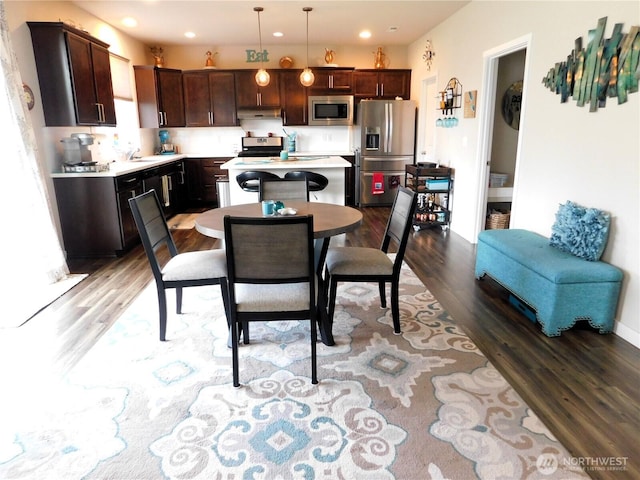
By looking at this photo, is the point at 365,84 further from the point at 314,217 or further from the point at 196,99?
the point at 314,217

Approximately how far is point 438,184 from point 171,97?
451cm

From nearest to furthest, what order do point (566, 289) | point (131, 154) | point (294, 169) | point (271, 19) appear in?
point (566, 289), point (294, 169), point (271, 19), point (131, 154)

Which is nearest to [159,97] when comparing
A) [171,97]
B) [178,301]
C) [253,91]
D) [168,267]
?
[171,97]

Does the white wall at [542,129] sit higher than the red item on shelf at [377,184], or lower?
higher

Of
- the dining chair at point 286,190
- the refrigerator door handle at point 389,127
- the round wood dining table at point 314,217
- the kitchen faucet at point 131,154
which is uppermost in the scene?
the refrigerator door handle at point 389,127

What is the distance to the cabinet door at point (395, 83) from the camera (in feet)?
23.1

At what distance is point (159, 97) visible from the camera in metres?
6.66

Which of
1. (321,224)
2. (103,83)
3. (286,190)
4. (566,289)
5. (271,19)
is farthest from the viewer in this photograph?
(271,19)

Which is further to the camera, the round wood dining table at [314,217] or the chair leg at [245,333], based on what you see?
the chair leg at [245,333]

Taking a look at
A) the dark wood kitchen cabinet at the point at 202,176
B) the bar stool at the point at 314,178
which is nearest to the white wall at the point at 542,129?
the bar stool at the point at 314,178

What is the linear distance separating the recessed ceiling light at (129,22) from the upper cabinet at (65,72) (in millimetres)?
1067

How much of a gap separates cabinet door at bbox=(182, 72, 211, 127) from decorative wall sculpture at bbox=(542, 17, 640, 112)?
543 cm

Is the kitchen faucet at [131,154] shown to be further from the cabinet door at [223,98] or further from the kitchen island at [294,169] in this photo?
the kitchen island at [294,169]

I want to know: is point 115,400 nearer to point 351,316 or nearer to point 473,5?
point 351,316
